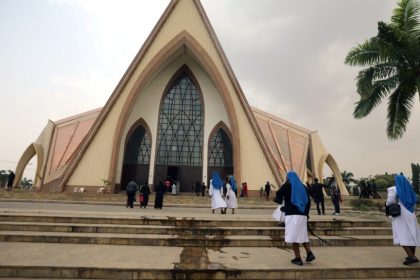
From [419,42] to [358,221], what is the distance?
8.91 meters

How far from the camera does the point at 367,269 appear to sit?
4.01 m

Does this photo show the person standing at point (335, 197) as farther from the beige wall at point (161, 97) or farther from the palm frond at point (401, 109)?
the beige wall at point (161, 97)

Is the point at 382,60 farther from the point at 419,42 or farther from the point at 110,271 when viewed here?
the point at 110,271

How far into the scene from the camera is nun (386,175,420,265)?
439 cm

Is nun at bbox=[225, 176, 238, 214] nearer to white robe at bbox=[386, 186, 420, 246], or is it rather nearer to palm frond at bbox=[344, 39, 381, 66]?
white robe at bbox=[386, 186, 420, 246]

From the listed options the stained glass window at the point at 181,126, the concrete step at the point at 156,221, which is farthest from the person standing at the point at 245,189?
the concrete step at the point at 156,221

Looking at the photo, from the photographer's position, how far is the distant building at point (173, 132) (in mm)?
20594

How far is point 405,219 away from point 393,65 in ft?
33.2

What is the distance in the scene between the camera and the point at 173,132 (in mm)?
24281

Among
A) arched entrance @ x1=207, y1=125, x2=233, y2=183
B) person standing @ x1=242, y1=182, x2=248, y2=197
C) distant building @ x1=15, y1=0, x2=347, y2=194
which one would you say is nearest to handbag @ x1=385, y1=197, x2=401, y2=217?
person standing @ x1=242, y1=182, x2=248, y2=197

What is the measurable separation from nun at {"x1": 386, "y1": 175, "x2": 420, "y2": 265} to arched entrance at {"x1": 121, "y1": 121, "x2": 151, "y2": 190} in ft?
67.4

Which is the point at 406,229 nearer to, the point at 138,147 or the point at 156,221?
the point at 156,221

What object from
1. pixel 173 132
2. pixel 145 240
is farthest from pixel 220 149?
pixel 145 240

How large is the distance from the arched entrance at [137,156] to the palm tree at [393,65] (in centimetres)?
1692
